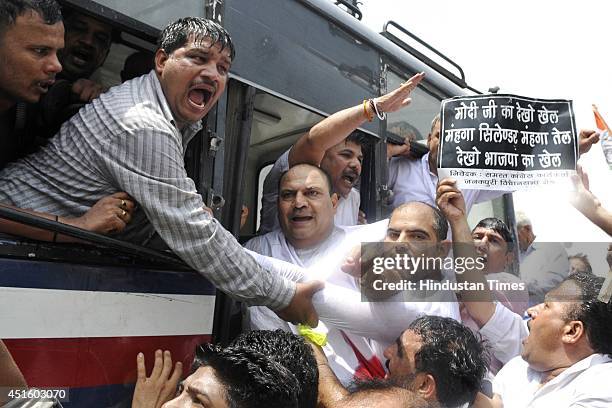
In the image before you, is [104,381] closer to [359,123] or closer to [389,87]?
[359,123]

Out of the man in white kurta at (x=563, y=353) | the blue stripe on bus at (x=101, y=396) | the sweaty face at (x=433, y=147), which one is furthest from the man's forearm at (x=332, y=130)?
the blue stripe on bus at (x=101, y=396)

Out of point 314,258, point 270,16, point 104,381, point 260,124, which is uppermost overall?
point 270,16

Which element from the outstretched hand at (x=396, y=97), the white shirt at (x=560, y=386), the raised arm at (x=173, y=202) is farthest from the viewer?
the outstretched hand at (x=396, y=97)

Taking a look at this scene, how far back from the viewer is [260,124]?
2760mm

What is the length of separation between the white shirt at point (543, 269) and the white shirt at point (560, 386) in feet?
0.93

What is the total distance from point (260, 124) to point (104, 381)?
1359 millimetres

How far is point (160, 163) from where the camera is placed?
187cm

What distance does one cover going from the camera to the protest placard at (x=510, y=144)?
7.29 ft

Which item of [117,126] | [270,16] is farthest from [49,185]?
[270,16]

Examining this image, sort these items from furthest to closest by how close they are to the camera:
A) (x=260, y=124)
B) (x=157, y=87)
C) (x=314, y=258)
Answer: (x=260, y=124), (x=314, y=258), (x=157, y=87)

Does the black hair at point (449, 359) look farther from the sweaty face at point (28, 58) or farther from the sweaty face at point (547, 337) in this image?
the sweaty face at point (28, 58)

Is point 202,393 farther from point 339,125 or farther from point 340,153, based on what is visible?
point 340,153

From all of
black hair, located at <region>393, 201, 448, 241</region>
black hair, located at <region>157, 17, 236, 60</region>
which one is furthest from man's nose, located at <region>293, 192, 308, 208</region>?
black hair, located at <region>157, 17, 236, 60</region>

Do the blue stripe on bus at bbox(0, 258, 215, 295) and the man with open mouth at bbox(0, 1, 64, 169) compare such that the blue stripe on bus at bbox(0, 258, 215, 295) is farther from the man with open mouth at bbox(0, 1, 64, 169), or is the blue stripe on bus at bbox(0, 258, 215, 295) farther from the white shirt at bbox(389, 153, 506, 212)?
the white shirt at bbox(389, 153, 506, 212)
